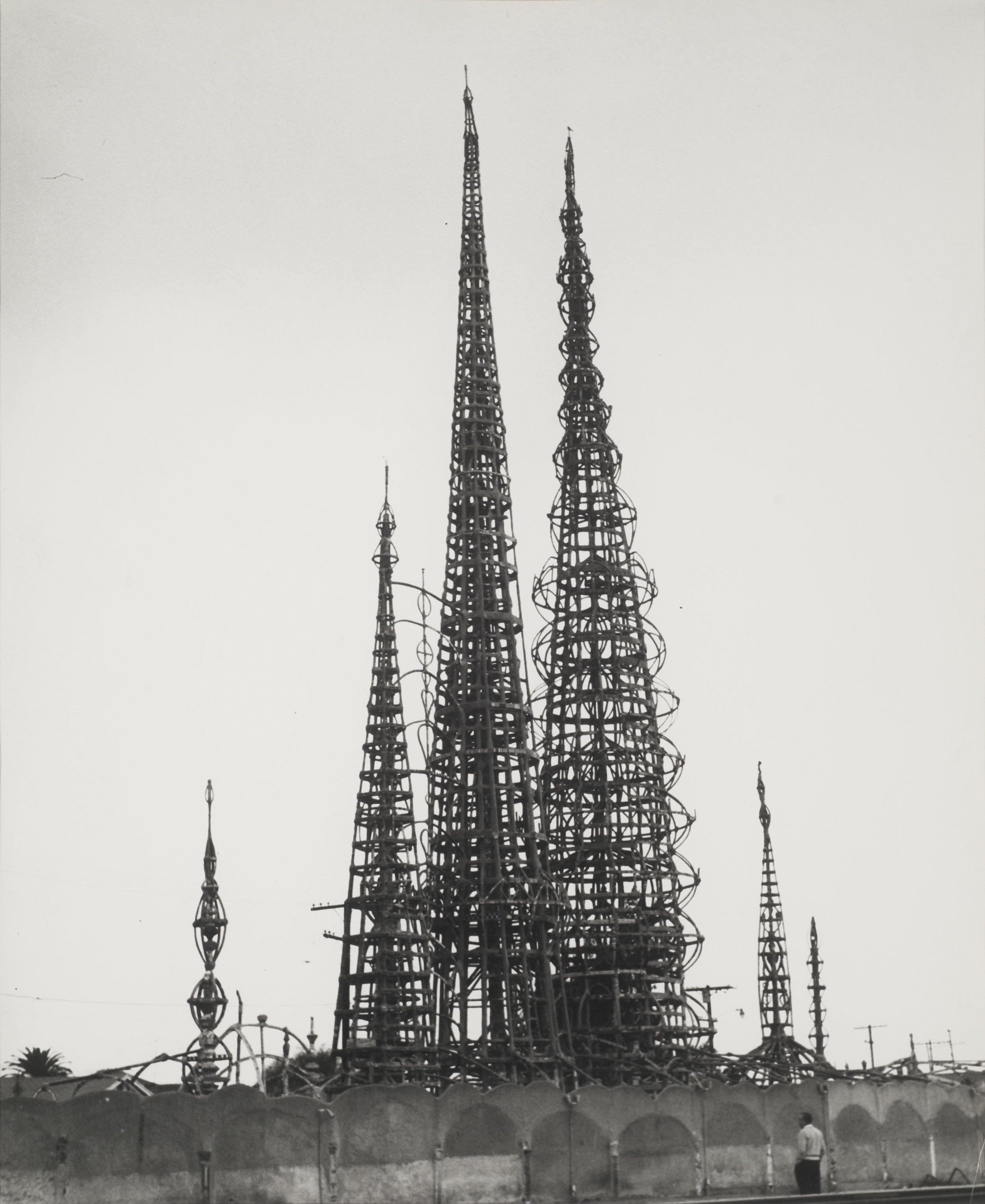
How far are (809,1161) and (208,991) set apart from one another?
14538 mm

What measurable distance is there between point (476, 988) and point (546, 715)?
11400mm

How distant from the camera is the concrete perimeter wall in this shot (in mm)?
35750

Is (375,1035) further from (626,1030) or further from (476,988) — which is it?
(626,1030)

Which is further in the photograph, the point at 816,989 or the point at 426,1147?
the point at 816,989

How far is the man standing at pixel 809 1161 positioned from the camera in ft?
120

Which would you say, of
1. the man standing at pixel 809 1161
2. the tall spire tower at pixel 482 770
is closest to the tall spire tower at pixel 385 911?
the tall spire tower at pixel 482 770

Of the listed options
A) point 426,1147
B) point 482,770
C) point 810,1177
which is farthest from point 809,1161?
point 482,770

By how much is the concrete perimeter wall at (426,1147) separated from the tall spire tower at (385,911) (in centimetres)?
1358

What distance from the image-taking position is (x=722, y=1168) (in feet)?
140

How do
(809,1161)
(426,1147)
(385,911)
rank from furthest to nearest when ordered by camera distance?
1. (385,911)
2. (426,1147)
3. (809,1161)

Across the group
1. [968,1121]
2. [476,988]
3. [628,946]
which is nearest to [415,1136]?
[968,1121]

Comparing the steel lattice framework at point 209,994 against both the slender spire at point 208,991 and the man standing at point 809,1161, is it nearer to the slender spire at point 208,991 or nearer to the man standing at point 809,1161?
the slender spire at point 208,991

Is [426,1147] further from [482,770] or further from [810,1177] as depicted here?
[482,770]

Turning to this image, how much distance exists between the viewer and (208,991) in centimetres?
4262
